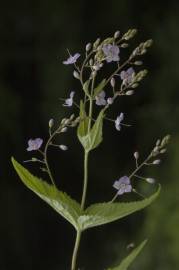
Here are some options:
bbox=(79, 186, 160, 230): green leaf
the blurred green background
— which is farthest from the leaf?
the blurred green background

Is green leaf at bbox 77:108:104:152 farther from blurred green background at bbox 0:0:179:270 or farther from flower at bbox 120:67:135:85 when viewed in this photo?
blurred green background at bbox 0:0:179:270

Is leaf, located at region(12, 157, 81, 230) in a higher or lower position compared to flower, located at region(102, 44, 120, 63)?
lower

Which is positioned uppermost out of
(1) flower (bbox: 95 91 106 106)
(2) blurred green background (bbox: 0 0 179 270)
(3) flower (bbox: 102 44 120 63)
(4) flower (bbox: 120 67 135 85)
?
(3) flower (bbox: 102 44 120 63)

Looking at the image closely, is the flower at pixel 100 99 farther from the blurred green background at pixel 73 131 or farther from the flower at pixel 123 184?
the blurred green background at pixel 73 131

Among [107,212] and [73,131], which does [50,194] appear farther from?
[73,131]

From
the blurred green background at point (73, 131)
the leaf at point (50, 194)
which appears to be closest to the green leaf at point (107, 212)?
the leaf at point (50, 194)

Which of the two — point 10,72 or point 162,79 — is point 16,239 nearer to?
point 10,72

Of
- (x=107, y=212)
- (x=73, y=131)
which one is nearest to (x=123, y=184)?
(x=107, y=212)
